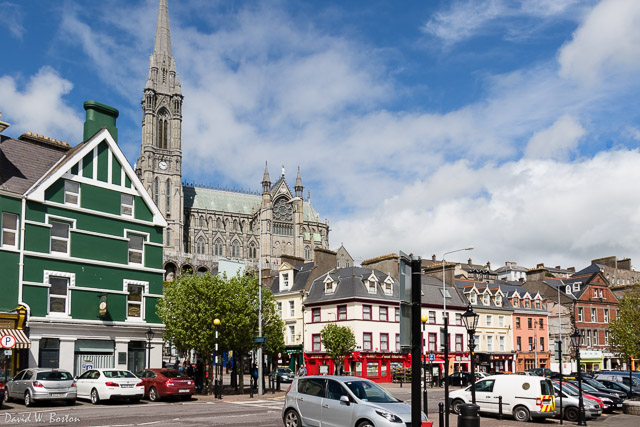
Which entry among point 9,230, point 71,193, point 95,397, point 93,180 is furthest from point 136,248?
point 95,397

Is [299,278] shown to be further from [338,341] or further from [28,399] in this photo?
[28,399]

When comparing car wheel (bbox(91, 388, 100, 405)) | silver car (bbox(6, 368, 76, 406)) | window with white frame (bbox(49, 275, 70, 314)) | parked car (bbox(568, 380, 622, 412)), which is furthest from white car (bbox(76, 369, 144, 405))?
parked car (bbox(568, 380, 622, 412))

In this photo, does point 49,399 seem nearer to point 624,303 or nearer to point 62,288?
point 62,288

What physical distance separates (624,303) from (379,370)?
2142 centimetres

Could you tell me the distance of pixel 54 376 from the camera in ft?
84.9

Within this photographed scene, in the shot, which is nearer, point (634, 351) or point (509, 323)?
point (634, 351)

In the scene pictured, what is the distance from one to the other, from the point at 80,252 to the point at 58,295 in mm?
2513

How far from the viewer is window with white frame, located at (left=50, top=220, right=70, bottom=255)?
32312 millimetres

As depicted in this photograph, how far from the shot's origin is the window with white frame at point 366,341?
55.0 metres

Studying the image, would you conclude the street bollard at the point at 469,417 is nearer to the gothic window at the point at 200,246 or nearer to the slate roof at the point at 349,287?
the slate roof at the point at 349,287

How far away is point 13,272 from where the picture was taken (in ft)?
99.0

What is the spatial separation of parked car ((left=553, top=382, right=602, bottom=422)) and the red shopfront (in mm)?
27975

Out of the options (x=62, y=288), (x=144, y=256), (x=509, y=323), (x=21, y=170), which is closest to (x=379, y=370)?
(x=509, y=323)

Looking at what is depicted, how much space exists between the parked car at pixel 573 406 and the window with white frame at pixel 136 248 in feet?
74.7
